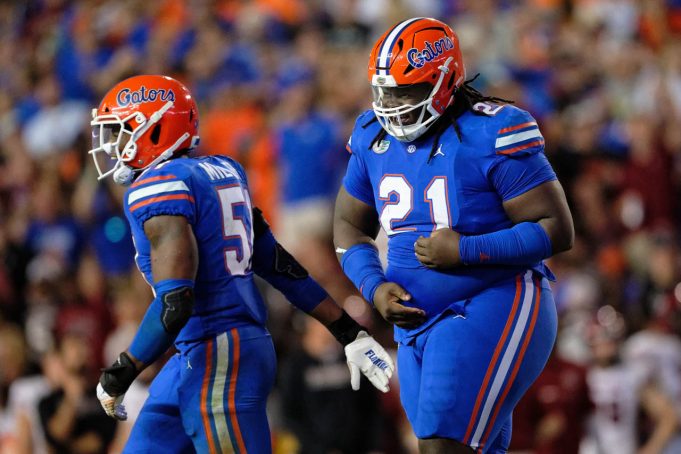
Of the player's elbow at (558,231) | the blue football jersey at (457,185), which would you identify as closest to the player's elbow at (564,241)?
the player's elbow at (558,231)

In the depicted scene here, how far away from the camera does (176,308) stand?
414 cm

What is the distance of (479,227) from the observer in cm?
428

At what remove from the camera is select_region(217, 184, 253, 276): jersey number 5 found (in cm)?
443

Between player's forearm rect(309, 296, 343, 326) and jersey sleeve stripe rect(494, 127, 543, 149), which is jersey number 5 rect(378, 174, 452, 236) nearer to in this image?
jersey sleeve stripe rect(494, 127, 543, 149)

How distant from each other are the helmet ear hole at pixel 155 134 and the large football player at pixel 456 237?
31.9 inches

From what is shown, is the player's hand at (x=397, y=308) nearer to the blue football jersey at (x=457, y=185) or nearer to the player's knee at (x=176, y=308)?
the blue football jersey at (x=457, y=185)

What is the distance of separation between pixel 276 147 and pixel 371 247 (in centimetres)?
573

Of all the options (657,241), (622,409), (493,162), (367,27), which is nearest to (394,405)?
(622,409)

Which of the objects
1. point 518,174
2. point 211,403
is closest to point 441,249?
point 518,174

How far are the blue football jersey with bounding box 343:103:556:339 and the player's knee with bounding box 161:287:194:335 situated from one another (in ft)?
2.66

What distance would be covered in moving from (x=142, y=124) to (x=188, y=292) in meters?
0.75

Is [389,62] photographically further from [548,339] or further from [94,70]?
[94,70]

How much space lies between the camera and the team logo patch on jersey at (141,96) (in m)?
4.56

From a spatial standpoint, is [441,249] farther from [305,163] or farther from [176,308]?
[305,163]
